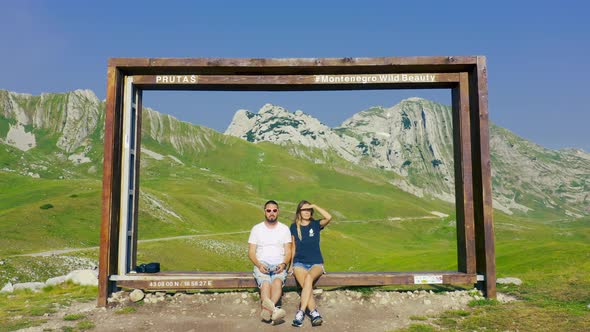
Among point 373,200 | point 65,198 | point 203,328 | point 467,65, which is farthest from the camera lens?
point 373,200

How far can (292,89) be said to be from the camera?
15.1m

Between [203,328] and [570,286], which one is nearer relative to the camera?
[203,328]

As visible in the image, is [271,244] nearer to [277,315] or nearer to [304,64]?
[277,315]

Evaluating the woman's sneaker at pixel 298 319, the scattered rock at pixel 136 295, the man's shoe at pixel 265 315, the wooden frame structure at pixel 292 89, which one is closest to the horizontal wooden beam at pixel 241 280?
the wooden frame structure at pixel 292 89

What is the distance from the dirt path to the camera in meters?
10.9

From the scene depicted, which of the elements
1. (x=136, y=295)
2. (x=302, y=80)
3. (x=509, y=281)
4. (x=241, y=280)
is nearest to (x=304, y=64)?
(x=302, y=80)

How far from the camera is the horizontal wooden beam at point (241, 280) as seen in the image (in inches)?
514

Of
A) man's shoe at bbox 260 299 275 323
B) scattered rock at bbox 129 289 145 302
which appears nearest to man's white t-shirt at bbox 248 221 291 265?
man's shoe at bbox 260 299 275 323

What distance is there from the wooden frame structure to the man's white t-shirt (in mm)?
1542

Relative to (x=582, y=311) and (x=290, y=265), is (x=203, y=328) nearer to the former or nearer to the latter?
(x=290, y=265)

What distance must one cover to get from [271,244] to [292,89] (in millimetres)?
5796

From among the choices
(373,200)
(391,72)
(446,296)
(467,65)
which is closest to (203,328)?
(446,296)

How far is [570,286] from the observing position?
14.8 meters

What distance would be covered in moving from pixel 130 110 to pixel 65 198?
Result: 71.4 m
